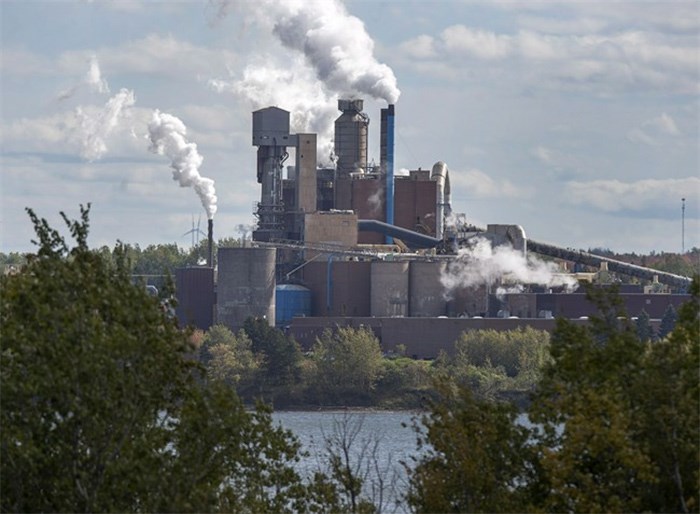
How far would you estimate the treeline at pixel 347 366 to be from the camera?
10138cm

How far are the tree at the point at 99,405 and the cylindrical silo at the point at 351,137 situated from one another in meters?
90.5

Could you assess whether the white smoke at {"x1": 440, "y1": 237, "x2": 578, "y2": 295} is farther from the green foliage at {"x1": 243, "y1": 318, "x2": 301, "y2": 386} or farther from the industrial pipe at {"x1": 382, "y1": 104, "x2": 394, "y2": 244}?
the green foliage at {"x1": 243, "y1": 318, "x2": 301, "y2": 386}

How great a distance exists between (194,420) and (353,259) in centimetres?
8564

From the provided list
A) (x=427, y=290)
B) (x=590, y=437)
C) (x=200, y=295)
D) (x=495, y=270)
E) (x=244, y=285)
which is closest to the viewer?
(x=590, y=437)

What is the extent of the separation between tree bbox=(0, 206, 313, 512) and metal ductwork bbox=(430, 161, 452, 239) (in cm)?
9280

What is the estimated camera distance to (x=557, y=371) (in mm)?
27234

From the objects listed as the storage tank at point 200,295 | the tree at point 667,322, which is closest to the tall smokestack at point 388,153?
the storage tank at point 200,295

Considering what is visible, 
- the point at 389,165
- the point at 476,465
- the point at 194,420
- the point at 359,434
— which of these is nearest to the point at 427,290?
the point at 389,165

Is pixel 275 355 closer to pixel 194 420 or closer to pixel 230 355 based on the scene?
pixel 230 355

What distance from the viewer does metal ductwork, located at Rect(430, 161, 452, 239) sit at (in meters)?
120

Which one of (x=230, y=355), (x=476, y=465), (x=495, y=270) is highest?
(x=495, y=270)

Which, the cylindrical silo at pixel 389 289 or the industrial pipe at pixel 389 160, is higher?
the industrial pipe at pixel 389 160

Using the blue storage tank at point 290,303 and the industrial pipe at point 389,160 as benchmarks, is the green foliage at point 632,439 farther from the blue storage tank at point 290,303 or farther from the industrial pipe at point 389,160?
the industrial pipe at point 389,160

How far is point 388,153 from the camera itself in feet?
387
